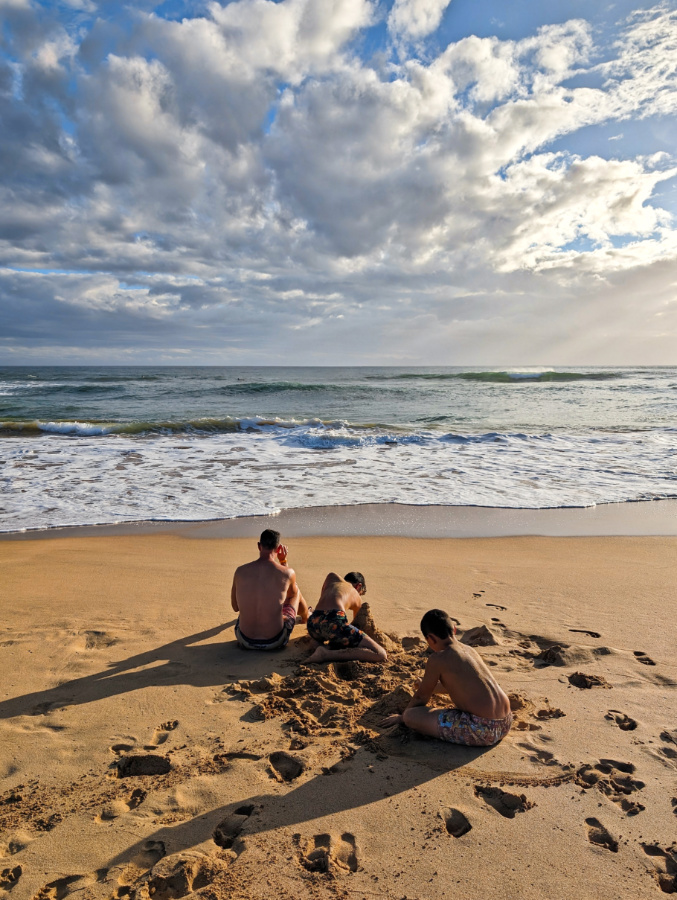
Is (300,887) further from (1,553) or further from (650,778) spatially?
(1,553)

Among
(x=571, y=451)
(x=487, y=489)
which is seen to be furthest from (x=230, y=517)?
(x=571, y=451)

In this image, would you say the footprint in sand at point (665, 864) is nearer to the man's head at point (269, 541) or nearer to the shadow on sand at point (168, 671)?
the shadow on sand at point (168, 671)

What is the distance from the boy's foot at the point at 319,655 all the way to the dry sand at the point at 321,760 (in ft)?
0.40

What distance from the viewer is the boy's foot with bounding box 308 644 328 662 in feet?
12.7

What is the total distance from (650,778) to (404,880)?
1.45 metres

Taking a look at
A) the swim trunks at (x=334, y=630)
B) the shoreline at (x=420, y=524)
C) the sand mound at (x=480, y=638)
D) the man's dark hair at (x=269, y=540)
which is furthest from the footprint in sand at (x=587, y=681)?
the shoreline at (x=420, y=524)

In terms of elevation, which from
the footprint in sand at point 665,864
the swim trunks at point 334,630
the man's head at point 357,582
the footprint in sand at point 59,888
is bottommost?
the footprint in sand at point 59,888

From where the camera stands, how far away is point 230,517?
798 centimetres

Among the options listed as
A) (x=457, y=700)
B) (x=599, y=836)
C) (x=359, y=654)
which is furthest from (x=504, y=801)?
(x=359, y=654)

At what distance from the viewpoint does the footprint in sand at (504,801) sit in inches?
97.0

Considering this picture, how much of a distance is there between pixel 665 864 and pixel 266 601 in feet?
9.39

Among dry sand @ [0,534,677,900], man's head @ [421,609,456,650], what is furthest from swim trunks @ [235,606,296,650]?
man's head @ [421,609,456,650]

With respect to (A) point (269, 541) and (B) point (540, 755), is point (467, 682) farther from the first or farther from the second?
(A) point (269, 541)

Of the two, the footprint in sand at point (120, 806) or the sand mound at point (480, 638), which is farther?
the sand mound at point (480, 638)
